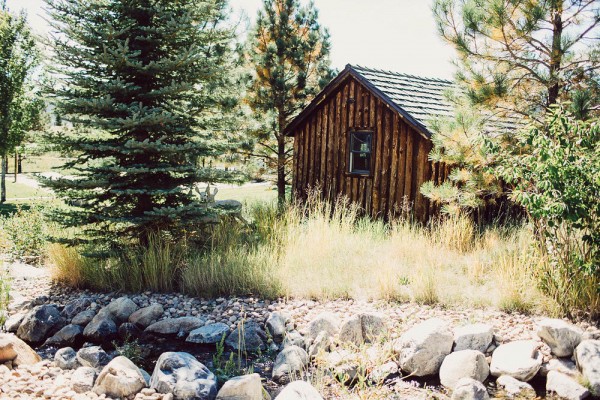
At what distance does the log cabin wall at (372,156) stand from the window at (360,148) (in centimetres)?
12

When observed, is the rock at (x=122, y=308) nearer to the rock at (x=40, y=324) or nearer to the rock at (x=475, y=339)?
the rock at (x=40, y=324)

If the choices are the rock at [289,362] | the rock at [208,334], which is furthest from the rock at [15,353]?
the rock at [289,362]

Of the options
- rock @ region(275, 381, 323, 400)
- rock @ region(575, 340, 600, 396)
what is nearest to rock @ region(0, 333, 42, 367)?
rock @ region(275, 381, 323, 400)

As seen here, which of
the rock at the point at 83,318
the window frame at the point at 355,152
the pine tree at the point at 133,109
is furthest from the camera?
the window frame at the point at 355,152

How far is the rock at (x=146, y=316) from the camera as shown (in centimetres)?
651

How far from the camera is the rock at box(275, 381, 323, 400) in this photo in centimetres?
433

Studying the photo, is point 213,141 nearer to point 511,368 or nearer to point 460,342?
point 460,342

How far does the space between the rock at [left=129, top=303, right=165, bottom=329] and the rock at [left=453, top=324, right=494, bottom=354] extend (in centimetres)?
354

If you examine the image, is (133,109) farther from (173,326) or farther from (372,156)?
(372,156)

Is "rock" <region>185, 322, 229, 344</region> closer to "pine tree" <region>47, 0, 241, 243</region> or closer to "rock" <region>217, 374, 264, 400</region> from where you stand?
"rock" <region>217, 374, 264, 400</region>

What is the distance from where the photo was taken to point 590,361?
16.5ft

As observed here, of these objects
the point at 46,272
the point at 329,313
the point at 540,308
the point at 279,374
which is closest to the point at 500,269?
the point at 540,308

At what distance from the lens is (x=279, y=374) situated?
5223mm

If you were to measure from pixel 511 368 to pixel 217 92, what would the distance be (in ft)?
20.5
